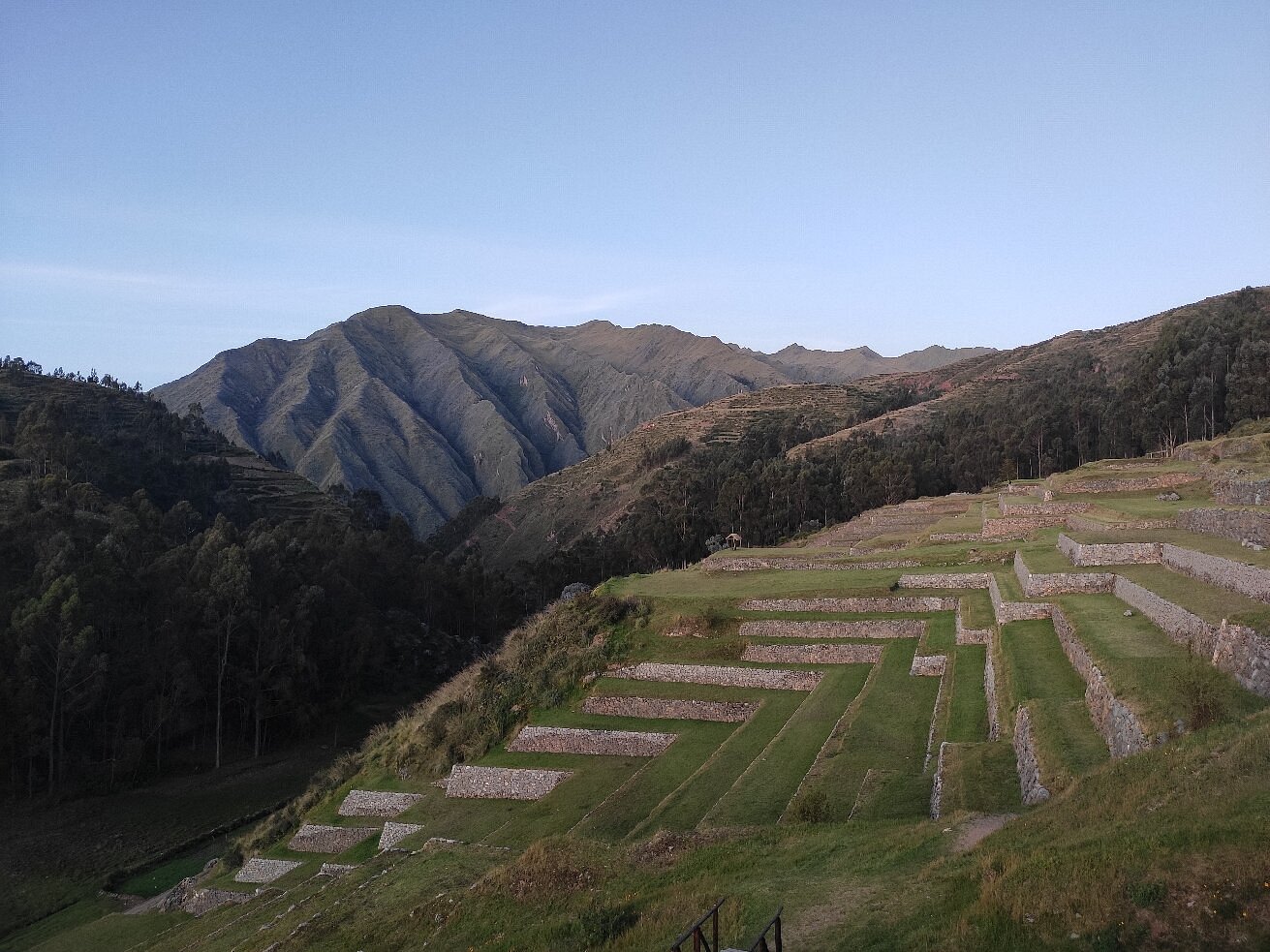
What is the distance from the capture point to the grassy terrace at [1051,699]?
35.7 feet

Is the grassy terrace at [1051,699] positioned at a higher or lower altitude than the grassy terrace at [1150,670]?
lower

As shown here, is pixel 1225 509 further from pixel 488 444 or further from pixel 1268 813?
pixel 488 444

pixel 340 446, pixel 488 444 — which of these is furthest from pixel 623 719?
pixel 488 444

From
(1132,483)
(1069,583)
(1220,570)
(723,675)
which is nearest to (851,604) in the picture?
(723,675)

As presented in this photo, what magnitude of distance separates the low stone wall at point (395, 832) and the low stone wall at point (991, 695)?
13292mm

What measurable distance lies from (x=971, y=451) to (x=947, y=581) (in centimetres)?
5066

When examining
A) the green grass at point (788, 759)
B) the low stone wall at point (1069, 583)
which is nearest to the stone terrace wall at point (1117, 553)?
the low stone wall at point (1069, 583)

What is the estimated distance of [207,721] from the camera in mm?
45438

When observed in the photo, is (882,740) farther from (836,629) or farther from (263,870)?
(263,870)

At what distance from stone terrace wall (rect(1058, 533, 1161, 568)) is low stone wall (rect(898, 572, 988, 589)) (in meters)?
4.70

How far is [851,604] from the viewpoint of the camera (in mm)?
26047

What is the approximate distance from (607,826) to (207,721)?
37221mm

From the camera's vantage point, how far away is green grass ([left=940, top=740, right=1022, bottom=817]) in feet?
36.9

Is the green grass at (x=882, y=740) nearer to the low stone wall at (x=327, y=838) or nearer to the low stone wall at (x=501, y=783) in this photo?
the low stone wall at (x=501, y=783)
